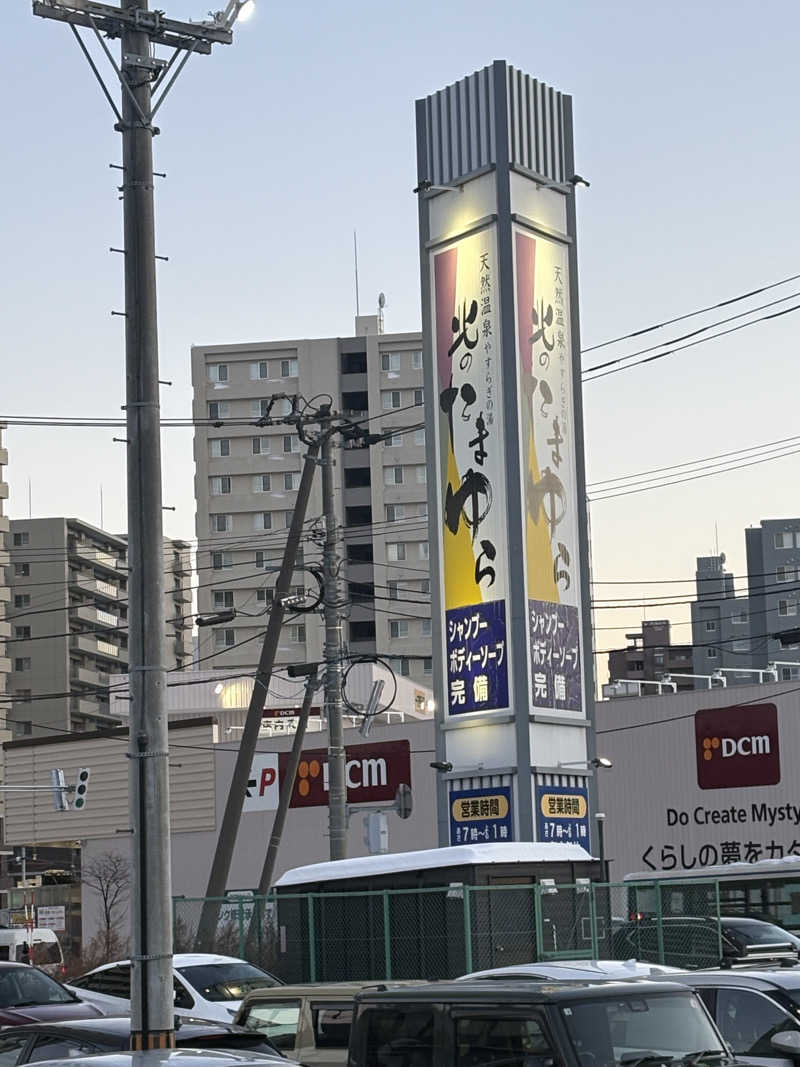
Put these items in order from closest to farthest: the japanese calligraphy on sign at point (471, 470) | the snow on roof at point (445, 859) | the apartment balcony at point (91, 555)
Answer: the snow on roof at point (445, 859) → the japanese calligraphy on sign at point (471, 470) → the apartment balcony at point (91, 555)

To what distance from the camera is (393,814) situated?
55.1 metres

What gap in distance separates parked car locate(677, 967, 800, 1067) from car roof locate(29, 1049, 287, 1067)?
573 centimetres

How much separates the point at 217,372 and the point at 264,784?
3002 inches

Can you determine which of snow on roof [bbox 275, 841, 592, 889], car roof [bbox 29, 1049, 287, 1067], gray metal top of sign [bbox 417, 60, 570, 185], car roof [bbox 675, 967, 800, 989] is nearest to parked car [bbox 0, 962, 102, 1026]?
car roof [bbox 675, 967, 800, 989]

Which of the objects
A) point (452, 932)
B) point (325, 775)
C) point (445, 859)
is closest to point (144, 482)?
point (452, 932)

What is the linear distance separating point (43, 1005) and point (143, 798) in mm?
6837

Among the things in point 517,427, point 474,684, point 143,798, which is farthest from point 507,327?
point 143,798

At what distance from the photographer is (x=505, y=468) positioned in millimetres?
34344

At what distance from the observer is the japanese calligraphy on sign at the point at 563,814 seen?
33.8 meters

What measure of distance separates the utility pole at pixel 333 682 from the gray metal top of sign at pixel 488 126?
19.9 feet

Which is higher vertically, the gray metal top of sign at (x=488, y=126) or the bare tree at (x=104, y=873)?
the gray metal top of sign at (x=488, y=126)

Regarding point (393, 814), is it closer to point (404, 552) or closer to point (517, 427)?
point (517, 427)

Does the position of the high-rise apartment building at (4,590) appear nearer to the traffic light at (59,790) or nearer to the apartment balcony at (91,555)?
the apartment balcony at (91,555)

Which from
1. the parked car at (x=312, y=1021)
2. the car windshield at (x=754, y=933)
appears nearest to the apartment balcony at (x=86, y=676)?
the car windshield at (x=754, y=933)
